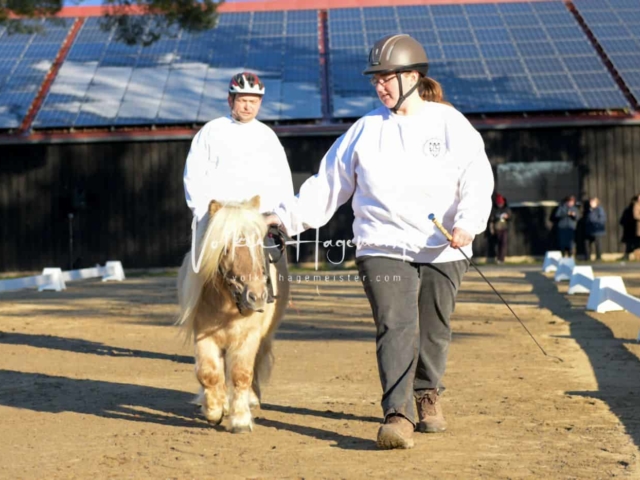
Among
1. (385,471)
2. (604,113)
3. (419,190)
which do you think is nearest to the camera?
(385,471)

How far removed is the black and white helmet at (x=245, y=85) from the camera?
853 centimetres

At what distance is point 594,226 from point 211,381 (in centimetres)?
2328

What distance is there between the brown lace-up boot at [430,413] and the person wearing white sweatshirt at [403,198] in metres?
0.30

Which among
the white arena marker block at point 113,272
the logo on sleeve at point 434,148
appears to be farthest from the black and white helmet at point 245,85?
the white arena marker block at point 113,272

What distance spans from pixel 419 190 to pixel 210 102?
23.9 metres

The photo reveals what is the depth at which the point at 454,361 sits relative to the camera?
10297 millimetres

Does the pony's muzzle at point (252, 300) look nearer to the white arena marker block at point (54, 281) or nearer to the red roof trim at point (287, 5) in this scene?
the white arena marker block at point (54, 281)

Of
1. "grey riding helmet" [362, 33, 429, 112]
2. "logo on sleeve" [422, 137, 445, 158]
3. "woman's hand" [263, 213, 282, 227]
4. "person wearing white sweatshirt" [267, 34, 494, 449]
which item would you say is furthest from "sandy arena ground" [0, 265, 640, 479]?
"grey riding helmet" [362, 33, 429, 112]

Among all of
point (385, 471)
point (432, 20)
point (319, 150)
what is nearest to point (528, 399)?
point (385, 471)

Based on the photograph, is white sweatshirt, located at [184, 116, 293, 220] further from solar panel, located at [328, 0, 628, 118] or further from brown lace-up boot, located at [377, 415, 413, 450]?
solar panel, located at [328, 0, 628, 118]

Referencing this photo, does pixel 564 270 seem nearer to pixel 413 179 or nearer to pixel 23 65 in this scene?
pixel 413 179

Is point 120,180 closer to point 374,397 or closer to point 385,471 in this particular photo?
point 374,397

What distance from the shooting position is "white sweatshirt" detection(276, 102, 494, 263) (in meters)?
6.52

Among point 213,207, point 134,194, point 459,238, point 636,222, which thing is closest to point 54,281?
point 134,194
